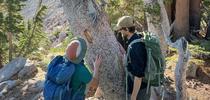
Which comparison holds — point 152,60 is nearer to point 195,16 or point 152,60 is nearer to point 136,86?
point 136,86

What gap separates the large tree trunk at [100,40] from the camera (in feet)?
20.1

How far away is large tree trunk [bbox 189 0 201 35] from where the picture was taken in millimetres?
17547

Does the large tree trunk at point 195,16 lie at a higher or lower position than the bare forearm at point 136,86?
higher

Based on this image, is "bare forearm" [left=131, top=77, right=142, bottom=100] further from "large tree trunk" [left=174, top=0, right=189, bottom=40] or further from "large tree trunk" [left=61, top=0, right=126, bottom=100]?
"large tree trunk" [left=174, top=0, right=189, bottom=40]

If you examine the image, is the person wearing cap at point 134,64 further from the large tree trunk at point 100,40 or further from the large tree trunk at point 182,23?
the large tree trunk at point 182,23

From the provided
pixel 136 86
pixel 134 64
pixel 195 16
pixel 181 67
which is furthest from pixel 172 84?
pixel 195 16

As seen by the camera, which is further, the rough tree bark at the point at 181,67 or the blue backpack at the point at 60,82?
the rough tree bark at the point at 181,67

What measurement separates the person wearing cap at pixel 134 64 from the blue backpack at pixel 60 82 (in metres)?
0.80

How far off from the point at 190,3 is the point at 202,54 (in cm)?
458

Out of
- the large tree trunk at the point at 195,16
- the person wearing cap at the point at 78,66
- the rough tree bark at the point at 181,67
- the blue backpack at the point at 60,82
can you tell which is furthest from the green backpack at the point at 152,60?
the large tree trunk at the point at 195,16

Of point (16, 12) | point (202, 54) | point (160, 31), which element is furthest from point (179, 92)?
point (16, 12)

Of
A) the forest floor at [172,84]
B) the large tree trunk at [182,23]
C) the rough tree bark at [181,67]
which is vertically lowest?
the forest floor at [172,84]

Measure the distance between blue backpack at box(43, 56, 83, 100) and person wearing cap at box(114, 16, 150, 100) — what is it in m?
0.80

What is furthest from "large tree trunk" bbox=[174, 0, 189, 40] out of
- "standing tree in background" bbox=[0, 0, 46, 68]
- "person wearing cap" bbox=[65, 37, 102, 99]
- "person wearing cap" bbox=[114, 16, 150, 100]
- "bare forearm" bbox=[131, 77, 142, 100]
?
"person wearing cap" bbox=[65, 37, 102, 99]
